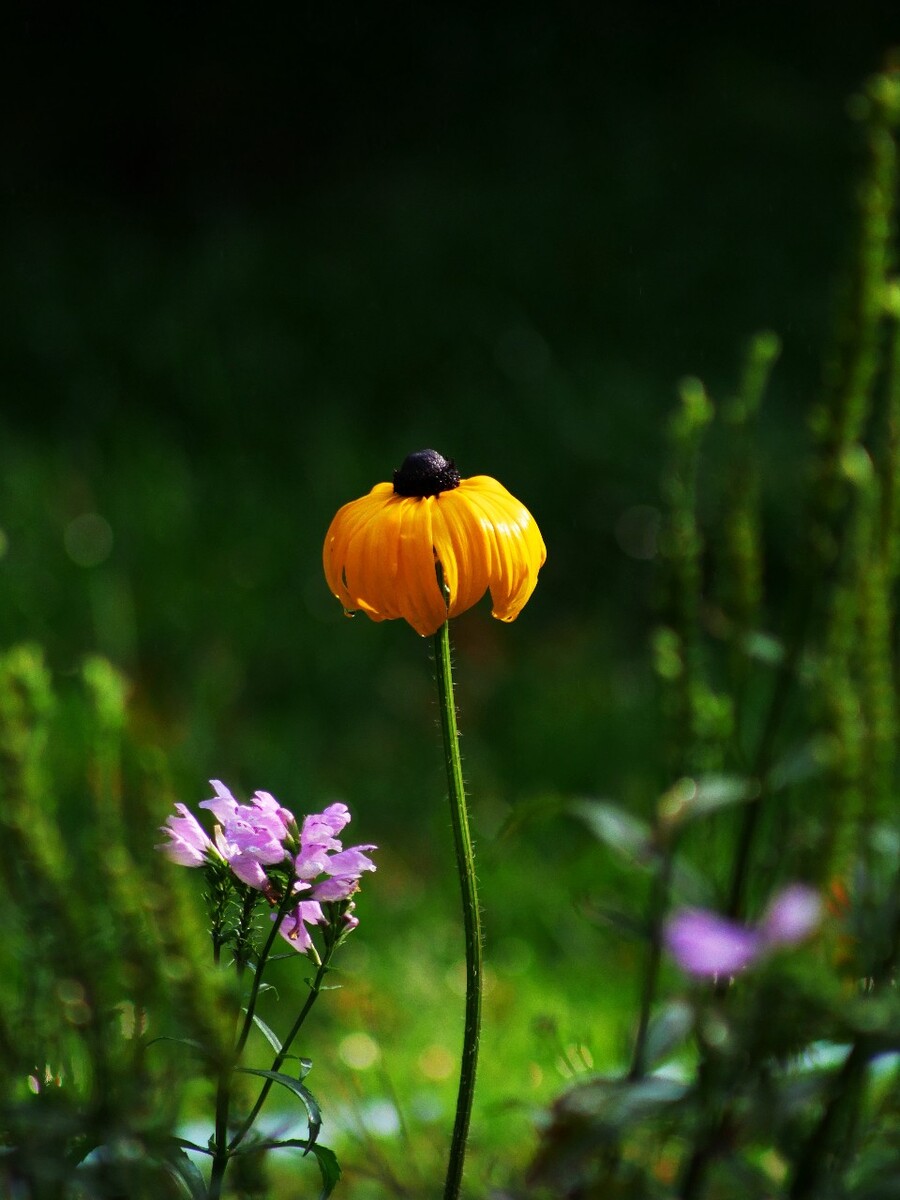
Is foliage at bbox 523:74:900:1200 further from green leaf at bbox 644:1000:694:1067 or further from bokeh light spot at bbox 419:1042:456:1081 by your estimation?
bokeh light spot at bbox 419:1042:456:1081

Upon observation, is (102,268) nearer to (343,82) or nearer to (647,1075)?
(343,82)

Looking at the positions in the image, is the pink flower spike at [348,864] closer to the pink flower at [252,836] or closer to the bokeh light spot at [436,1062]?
the pink flower at [252,836]

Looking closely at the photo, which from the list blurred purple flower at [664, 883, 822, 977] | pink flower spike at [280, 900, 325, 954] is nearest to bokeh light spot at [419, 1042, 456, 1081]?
pink flower spike at [280, 900, 325, 954]

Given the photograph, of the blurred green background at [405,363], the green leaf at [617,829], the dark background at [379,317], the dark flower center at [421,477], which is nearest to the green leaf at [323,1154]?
the blurred green background at [405,363]

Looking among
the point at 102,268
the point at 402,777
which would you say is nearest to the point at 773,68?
the point at 102,268

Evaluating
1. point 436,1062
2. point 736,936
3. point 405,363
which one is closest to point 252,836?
point 736,936

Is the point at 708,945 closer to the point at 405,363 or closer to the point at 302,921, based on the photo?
the point at 302,921
